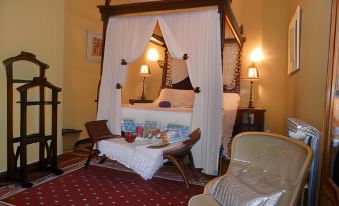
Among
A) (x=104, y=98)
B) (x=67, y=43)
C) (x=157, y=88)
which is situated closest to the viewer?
(x=104, y=98)

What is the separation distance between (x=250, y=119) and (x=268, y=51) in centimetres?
144

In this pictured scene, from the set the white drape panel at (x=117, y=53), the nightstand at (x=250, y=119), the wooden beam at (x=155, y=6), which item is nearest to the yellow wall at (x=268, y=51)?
Result: the nightstand at (x=250, y=119)

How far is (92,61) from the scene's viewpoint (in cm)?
568

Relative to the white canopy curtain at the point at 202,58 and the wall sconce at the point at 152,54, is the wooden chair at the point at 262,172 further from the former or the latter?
the wall sconce at the point at 152,54

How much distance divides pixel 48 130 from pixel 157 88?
10.9ft

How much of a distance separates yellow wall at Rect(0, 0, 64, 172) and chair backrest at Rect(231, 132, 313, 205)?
9.64ft

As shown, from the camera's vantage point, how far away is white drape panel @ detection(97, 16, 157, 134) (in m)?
4.14

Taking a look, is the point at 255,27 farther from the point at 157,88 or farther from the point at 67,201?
the point at 67,201

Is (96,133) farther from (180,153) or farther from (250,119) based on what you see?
(250,119)

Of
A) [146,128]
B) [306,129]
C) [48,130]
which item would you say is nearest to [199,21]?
[146,128]

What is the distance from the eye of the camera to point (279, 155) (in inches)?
68.7

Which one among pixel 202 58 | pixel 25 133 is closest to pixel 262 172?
pixel 202 58

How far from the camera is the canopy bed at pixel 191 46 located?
376 cm

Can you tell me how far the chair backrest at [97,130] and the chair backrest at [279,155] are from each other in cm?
236
